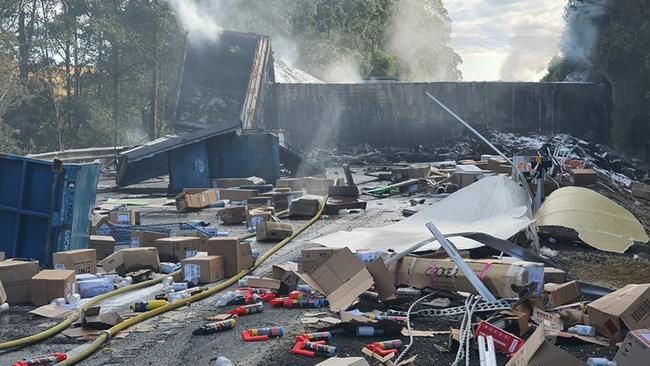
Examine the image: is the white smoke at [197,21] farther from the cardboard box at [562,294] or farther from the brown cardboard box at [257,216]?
the cardboard box at [562,294]

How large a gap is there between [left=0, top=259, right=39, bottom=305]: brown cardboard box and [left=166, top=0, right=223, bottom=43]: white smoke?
1553 centimetres

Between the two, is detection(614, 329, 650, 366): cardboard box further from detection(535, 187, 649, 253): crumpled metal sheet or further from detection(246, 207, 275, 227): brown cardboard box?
detection(246, 207, 275, 227): brown cardboard box

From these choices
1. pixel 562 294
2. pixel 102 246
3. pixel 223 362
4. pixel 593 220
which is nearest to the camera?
pixel 223 362

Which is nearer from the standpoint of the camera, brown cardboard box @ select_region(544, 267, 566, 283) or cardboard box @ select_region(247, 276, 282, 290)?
brown cardboard box @ select_region(544, 267, 566, 283)

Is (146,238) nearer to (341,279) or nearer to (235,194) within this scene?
(341,279)

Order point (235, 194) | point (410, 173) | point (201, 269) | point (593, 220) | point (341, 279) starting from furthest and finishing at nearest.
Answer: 1. point (410, 173)
2. point (235, 194)
3. point (593, 220)
4. point (201, 269)
5. point (341, 279)

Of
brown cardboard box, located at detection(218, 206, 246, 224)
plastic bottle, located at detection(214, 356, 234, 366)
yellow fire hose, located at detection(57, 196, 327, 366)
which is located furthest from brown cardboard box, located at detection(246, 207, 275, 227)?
plastic bottle, located at detection(214, 356, 234, 366)

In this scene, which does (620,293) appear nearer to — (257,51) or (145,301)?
(145,301)

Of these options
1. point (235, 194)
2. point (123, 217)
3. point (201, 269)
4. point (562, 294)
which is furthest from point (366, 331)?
point (235, 194)

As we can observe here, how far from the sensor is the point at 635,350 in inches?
194

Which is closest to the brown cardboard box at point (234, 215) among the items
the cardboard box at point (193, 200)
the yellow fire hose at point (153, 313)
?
the cardboard box at point (193, 200)

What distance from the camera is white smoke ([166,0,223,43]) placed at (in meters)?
22.6

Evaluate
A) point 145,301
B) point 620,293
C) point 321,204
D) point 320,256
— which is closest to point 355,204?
point 321,204

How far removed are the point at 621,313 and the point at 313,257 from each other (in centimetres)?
341
